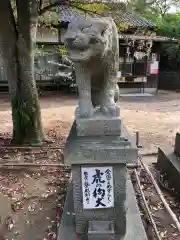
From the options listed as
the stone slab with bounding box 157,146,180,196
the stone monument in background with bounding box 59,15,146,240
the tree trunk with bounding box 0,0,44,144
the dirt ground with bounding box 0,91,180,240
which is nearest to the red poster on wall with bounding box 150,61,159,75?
the dirt ground with bounding box 0,91,180,240

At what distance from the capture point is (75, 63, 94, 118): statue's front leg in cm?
286

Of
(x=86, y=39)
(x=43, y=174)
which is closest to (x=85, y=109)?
(x=86, y=39)

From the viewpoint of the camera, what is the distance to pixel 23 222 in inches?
152

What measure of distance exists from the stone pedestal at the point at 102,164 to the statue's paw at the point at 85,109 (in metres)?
0.22

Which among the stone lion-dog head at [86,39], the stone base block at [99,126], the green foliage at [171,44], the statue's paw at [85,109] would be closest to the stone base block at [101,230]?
the stone base block at [99,126]

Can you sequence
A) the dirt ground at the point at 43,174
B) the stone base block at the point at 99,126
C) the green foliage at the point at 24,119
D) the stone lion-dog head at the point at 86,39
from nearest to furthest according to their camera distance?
the stone lion-dog head at the point at 86,39 < the stone base block at the point at 99,126 < the dirt ground at the point at 43,174 < the green foliage at the point at 24,119

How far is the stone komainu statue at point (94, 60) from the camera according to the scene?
247 centimetres

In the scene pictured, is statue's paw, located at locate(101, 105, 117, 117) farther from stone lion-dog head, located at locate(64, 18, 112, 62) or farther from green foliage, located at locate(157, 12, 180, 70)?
green foliage, located at locate(157, 12, 180, 70)

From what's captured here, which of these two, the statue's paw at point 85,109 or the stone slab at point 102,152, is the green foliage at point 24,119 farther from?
the stone slab at point 102,152

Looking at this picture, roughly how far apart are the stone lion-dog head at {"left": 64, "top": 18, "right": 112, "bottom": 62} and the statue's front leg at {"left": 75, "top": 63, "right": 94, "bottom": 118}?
304 millimetres

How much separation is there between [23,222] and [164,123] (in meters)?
7.02

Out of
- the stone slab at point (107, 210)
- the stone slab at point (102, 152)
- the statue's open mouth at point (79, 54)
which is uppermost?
the statue's open mouth at point (79, 54)

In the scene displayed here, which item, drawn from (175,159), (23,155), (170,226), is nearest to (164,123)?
(175,159)

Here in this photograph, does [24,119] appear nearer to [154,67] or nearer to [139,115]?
[139,115]
